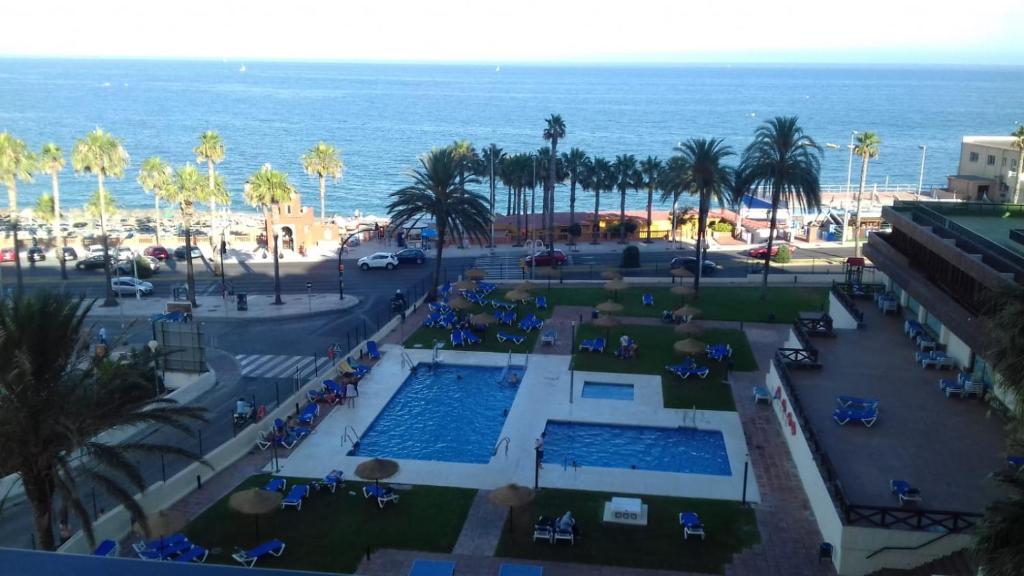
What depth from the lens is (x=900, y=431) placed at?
23953 millimetres

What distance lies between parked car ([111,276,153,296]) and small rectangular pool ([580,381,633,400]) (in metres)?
28.7

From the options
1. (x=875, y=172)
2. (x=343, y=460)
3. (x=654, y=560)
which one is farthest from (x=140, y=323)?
(x=875, y=172)

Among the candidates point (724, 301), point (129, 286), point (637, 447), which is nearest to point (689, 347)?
point (637, 447)

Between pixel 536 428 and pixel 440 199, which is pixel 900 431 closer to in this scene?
pixel 536 428

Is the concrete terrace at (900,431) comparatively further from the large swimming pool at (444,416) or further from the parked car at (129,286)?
the parked car at (129,286)

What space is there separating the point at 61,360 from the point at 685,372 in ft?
76.4

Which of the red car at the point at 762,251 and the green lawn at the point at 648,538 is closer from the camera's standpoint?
the green lawn at the point at 648,538

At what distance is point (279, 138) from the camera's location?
6624 inches

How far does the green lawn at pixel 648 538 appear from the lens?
1994cm

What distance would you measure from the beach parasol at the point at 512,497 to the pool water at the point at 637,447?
469 cm

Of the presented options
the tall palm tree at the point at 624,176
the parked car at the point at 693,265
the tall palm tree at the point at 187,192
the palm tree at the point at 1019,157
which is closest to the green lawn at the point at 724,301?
the parked car at the point at 693,265

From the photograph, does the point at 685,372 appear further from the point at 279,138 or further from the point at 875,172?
the point at 279,138

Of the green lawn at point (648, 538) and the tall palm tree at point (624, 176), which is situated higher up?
the tall palm tree at point (624, 176)

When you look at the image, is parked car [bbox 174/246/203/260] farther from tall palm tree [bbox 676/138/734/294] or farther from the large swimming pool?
tall palm tree [bbox 676/138/734/294]
